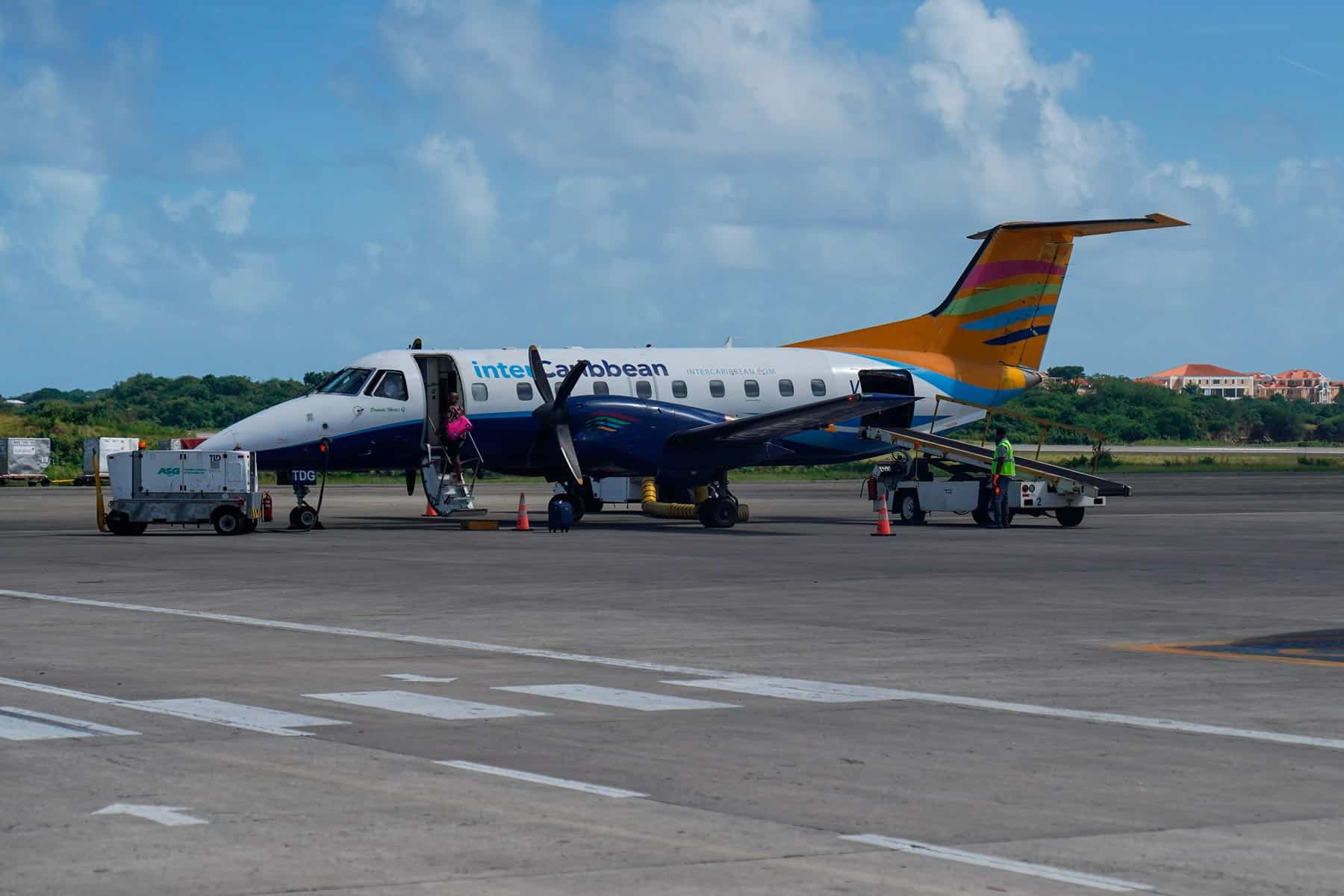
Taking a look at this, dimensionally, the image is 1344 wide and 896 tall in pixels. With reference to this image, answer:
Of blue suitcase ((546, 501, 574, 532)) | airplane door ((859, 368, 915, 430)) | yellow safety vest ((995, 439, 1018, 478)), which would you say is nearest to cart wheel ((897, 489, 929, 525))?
yellow safety vest ((995, 439, 1018, 478))

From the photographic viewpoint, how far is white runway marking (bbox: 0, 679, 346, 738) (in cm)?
1060

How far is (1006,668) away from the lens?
45.1ft

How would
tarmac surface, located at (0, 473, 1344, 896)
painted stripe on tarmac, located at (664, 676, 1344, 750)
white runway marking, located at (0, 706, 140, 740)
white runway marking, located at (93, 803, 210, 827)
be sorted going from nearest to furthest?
tarmac surface, located at (0, 473, 1344, 896)
white runway marking, located at (93, 803, 210, 827)
white runway marking, located at (0, 706, 140, 740)
painted stripe on tarmac, located at (664, 676, 1344, 750)

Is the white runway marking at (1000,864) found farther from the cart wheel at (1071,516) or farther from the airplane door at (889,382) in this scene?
the airplane door at (889,382)

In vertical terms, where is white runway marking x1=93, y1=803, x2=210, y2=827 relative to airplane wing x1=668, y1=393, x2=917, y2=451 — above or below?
below

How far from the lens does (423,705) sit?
1171 cm

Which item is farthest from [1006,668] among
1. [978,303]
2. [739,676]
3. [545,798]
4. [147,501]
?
[978,303]

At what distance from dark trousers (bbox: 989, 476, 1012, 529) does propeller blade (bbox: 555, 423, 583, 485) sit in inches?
333

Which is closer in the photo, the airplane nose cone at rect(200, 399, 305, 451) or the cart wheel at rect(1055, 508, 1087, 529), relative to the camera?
the airplane nose cone at rect(200, 399, 305, 451)

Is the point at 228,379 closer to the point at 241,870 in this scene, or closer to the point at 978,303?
the point at 978,303

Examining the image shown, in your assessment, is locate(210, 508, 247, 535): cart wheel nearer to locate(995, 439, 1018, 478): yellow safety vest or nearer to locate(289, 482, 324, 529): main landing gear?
locate(289, 482, 324, 529): main landing gear

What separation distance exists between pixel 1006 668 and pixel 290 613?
7955 mm

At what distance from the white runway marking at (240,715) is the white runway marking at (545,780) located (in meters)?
1.68

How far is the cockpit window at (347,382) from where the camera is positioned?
35.1 meters
